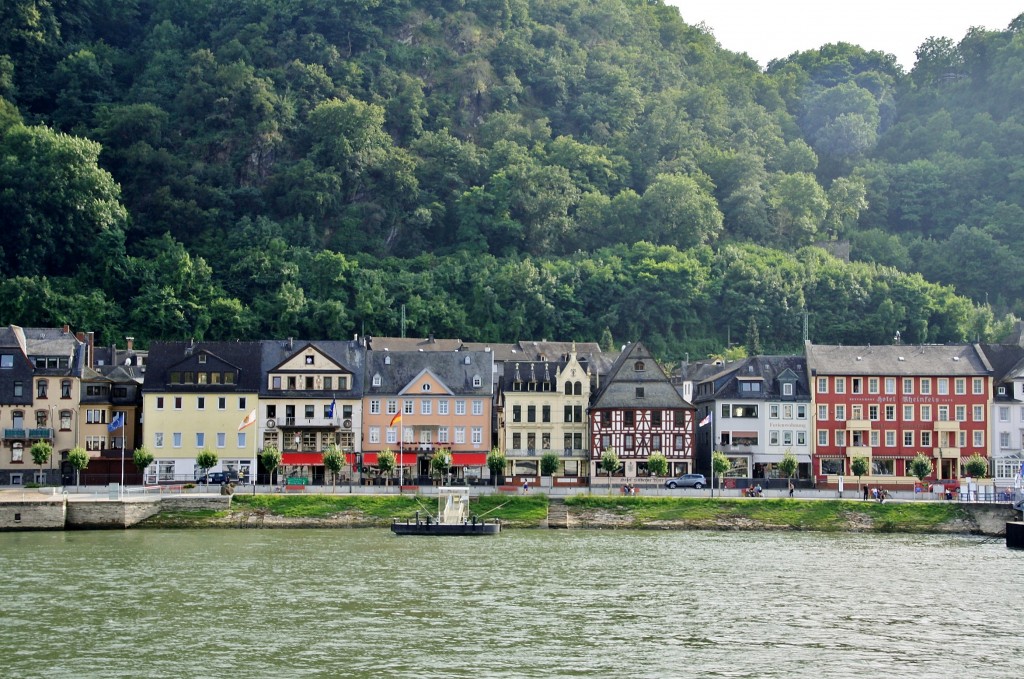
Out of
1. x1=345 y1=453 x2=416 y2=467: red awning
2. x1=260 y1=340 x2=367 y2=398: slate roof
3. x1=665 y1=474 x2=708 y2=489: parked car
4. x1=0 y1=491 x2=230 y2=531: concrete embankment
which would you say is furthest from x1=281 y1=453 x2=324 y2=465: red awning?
x1=665 y1=474 x2=708 y2=489: parked car

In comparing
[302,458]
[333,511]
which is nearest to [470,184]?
[302,458]

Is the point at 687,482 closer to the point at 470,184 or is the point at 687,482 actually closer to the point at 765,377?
the point at 765,377

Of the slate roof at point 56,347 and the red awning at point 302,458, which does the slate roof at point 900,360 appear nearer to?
the red awning at point 302,458

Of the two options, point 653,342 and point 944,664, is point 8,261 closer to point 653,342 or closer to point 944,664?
point 653,342

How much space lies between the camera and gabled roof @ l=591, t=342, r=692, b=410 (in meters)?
94.9

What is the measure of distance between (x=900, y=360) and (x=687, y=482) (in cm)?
1970

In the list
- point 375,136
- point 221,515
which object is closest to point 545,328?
point 375,136

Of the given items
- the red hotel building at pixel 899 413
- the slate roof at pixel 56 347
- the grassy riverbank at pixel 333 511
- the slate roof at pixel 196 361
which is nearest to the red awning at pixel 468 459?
the slate roof at pixel 196 361

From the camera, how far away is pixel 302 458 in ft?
308

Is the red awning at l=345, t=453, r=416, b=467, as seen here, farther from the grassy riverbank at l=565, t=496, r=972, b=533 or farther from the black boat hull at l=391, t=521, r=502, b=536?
the black boat hull at l=391, t=521, r=502, b=536

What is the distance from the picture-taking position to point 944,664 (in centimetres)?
4056

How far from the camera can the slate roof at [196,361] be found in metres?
93.9

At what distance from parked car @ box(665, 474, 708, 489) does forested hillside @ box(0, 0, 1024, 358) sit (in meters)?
41.8

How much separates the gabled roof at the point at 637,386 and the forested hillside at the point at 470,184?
108 ft
